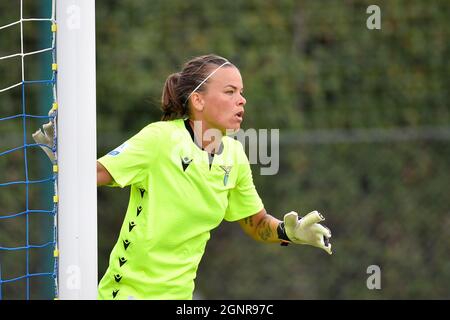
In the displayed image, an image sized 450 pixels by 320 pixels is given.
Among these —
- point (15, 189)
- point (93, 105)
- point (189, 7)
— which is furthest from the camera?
Answer: point (189, 7)

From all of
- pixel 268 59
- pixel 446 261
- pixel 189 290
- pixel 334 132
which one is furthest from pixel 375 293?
pixel 189 290

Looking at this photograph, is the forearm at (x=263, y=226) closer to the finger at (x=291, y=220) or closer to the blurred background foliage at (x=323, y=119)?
the finger at (x=291, y=220)

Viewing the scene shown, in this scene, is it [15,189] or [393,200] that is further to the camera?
[393,200]

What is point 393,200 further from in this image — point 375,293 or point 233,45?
point 233,45

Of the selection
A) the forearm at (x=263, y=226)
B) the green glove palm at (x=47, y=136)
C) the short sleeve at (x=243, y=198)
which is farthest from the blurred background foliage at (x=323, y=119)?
the green glove palm at (x=47, y=136)

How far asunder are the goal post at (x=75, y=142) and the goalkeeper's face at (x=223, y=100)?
62cm

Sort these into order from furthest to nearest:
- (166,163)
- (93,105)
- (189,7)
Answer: (189,7)
(166,163)
(93,105)

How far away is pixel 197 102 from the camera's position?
4.23 meters

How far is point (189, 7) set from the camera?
26.9 feet

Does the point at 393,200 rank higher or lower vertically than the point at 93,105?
lower

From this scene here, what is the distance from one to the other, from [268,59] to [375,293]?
7.50 feet

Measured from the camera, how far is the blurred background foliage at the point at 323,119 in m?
8.12

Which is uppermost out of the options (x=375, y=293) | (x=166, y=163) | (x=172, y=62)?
(x=172, y=62)

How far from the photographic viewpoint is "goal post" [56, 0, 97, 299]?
12.3 ft
